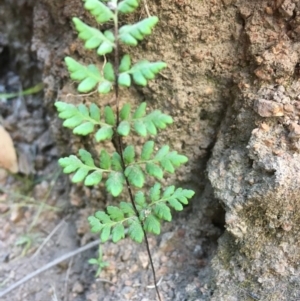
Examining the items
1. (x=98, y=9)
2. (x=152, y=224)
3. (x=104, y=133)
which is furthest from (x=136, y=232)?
(x=98, y=9)

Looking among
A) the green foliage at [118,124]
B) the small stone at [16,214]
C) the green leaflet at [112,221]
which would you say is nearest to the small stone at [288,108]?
the green foliage at [118,124]

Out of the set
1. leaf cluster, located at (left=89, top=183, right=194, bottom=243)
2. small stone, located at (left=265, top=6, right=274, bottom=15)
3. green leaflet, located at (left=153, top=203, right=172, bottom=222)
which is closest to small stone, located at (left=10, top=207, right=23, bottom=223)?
leaf cluster, located at (left=89, top=183, right=194, bottom=243)

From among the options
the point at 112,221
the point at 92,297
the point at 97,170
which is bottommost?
the point at 92,297

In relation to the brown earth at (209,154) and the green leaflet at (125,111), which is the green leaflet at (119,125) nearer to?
the green leaflet at (125,111)

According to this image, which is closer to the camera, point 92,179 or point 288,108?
point 92,179

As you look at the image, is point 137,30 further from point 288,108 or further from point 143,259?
point 143,259

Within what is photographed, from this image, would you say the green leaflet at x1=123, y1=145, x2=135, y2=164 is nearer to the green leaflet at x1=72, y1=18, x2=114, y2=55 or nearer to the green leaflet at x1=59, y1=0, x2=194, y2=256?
the green leaflet at x1=59, y1=0, x2=194, y2=256

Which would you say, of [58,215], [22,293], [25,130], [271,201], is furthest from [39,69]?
[271,201]

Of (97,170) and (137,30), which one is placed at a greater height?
(137,30)
